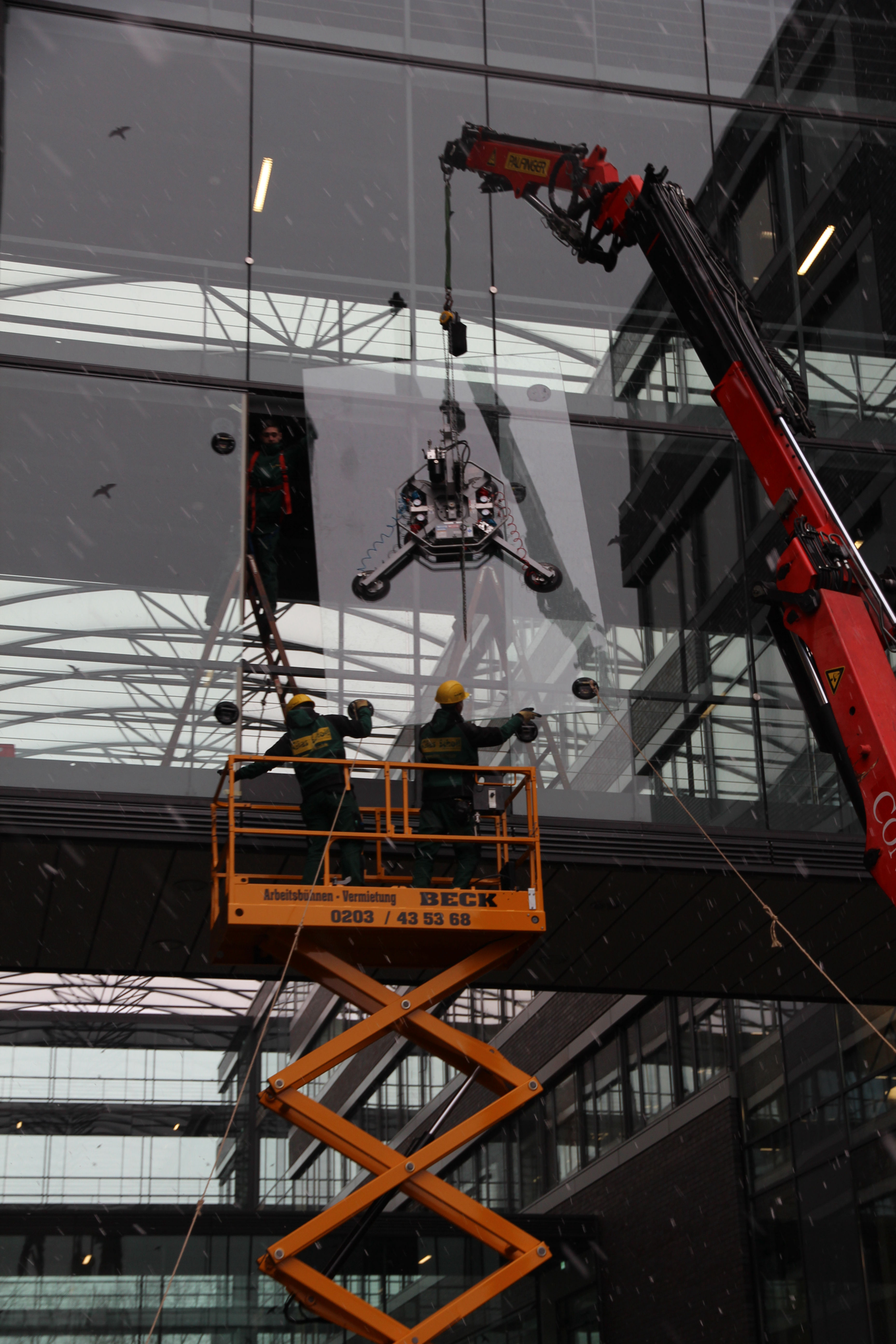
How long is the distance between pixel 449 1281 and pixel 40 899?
1861 centimetres

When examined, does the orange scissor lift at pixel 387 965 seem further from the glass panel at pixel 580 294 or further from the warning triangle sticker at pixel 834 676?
the glass panel at pixel 580 294

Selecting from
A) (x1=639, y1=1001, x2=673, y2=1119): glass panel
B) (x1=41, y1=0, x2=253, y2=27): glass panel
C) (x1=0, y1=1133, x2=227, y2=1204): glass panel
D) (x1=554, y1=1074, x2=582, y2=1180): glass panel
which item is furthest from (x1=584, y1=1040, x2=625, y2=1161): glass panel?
(x1=41, y1=0, x2=253, y2=27): glass panel

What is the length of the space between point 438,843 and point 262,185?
29.7ft

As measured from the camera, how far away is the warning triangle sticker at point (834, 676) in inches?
473

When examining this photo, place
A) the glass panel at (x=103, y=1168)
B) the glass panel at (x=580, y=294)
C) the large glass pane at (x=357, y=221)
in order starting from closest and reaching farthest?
the large glass pane at (x=357, y=221)
the glass panel at (x=580, y=294)
the glass panel at (x=103, y=1168)

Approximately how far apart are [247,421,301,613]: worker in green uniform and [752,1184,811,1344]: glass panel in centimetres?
1388

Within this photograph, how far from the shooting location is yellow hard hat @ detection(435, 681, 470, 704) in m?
14.2

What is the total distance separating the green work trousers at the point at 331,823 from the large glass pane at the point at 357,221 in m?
6.18

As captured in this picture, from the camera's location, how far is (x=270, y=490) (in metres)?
17.1

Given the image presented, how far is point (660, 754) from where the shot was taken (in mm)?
16531

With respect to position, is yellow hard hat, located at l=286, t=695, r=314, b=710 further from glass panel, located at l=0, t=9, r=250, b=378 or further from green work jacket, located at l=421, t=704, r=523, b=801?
glass panel, located at l=0, t=9, r=250, b=378

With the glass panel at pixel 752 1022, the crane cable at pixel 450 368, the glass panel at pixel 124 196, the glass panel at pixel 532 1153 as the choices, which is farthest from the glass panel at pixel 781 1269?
the glass panel at pixel 124 196

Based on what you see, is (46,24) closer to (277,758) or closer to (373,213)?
(373,213)

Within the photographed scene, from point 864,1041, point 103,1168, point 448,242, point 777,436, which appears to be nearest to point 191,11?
point 448,242
